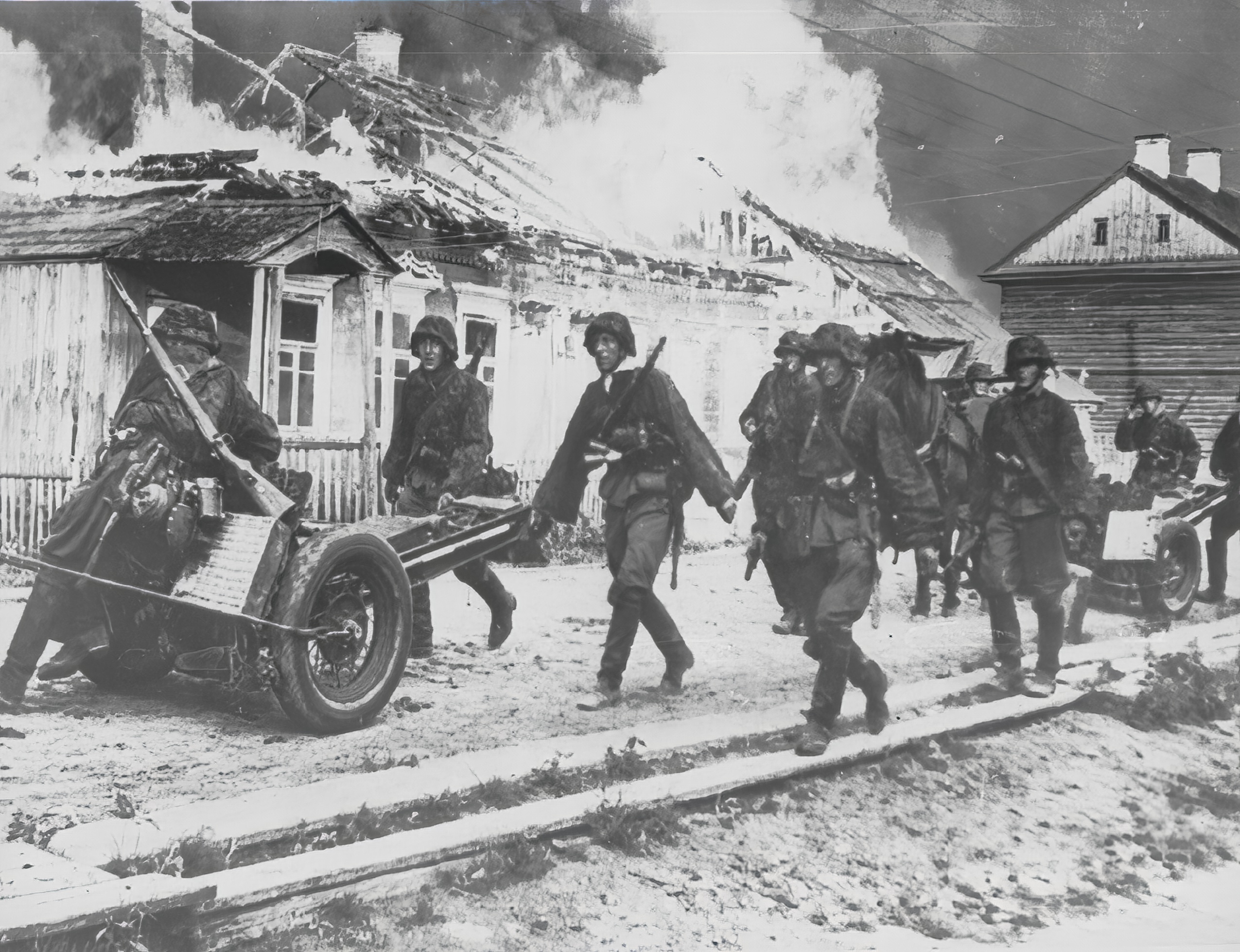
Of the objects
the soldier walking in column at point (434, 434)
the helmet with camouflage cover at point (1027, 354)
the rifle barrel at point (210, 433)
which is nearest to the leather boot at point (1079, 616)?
the helmet with camouflage cover at point (1027, 354)

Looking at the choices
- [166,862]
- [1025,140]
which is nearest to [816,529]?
[1025,140]

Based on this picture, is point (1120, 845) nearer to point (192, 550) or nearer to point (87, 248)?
point (192, 550)

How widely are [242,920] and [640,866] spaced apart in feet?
4.75

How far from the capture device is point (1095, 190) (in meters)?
6.69

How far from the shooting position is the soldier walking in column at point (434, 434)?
18.1ft

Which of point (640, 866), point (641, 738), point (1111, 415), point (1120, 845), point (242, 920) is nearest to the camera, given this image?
point (242, 920)

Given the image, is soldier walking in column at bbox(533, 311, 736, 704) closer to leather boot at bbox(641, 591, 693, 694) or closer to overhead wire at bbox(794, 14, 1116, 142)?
leather boot at bbox(641, 591, 693, 694)

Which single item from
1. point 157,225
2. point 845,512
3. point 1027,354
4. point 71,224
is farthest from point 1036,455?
point 71,224

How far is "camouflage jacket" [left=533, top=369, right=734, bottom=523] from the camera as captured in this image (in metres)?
5.72

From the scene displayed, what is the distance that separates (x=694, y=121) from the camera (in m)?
5.84

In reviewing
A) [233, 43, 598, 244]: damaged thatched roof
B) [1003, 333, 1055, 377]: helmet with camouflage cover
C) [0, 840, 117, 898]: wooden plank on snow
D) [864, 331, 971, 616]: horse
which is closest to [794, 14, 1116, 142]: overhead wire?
[1003, 333, 1055, 377]: helmet with camouflage cover

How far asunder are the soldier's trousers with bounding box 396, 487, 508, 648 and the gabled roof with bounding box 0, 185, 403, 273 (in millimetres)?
1203

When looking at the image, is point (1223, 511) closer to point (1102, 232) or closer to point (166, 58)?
point (1102, 232)

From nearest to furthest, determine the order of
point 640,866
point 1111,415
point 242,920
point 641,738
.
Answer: point 242,920, point 640,866, point 641,738, point 1111,415
